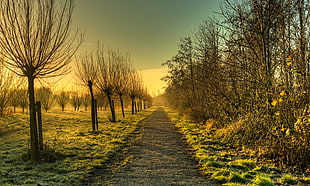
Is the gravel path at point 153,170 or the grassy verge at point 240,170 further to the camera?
the gravel path at point 153,170

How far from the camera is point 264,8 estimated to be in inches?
254

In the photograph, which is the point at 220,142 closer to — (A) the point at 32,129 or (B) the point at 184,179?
(B) the point at 184,179

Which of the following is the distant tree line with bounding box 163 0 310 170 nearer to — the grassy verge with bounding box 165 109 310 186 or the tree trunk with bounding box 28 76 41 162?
the grassy verge with bounding box 165 109 310 186

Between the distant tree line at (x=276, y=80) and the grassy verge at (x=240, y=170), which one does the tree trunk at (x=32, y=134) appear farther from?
the distant tree line at (x=276, y=80)

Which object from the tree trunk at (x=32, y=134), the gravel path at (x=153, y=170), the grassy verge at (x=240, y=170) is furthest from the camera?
the tree trunk at (x=32, y=134)

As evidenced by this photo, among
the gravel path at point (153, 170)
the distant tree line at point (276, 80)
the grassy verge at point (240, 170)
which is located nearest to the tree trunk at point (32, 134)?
the gravel path at point (153, 170)

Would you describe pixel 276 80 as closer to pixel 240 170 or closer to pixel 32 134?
pixel 240 170

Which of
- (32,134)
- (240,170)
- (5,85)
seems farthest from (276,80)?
(5,85)

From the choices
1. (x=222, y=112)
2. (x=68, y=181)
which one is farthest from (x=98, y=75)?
(x=68, y=181)

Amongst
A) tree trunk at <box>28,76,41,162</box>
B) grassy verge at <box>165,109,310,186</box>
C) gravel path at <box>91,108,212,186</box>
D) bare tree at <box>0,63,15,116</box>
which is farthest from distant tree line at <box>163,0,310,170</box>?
bare tree at <box>0,63,15,116</box>

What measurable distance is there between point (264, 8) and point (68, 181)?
24.1ft

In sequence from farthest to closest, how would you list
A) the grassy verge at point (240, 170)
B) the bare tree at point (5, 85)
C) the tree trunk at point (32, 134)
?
1. the bare tree at point (5, 85)
2. the tree trunk at point (32, 134)
3. the grassy verge at point (240, 170)

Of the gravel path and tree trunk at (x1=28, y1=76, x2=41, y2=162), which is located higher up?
tree trunk at (x1=28, y1=76, x2=41, y2=162)

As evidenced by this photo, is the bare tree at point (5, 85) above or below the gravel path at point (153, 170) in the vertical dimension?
above
